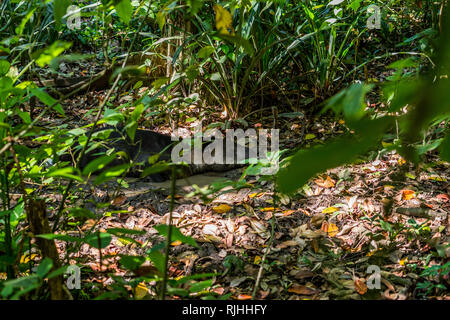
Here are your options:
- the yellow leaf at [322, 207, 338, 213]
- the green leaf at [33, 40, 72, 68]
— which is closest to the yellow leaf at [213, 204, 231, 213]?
the yellow leaf at [322, 207, 338, 213]

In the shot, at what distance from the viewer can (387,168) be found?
2.00m

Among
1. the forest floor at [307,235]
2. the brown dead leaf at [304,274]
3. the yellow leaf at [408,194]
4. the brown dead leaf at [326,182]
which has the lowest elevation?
the brown dead leaf at [304,274]

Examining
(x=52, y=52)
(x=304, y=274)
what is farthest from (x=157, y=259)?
(x=304, y=274)

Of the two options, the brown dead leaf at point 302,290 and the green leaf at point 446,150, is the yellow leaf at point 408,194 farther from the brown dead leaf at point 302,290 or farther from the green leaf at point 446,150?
the green leaf at point 446,150

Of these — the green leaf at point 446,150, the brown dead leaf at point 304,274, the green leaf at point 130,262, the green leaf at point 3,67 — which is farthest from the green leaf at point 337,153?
the brown dead leaf at point 304,274

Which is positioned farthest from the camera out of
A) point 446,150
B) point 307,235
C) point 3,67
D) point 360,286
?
point 307,235

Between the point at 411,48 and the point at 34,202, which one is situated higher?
the point at 411,48

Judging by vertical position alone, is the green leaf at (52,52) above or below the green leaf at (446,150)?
above

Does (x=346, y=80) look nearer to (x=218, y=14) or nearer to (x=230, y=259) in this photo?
(x=230, y=259)

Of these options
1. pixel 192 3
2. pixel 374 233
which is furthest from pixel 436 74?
pixel 374 233

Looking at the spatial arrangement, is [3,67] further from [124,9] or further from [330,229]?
[330,229]
